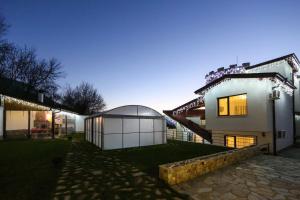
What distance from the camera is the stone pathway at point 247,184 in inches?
196

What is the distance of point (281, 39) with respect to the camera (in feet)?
51.8

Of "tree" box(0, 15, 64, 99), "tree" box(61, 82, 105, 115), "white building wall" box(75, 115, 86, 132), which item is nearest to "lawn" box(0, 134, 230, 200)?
"white building wall" box(75, 115, 86, 132)

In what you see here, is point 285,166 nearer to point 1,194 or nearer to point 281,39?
point 1,194

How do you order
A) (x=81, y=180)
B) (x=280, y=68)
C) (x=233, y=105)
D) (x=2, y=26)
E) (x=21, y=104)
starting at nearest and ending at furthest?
(x=81, y=180) → (x=233, y=105) → (x=280, y=68) → (x=2, y=26) → (x=21, y=104)

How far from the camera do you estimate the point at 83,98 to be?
47.3 meters

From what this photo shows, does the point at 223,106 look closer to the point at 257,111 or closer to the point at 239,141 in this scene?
the point at 257,111

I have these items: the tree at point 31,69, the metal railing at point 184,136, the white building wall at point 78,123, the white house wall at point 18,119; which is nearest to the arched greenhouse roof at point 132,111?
the metal railing at point 184,136

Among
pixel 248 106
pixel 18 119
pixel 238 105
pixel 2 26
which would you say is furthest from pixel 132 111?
pixel 18 119

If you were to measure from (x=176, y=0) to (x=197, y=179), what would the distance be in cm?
1125

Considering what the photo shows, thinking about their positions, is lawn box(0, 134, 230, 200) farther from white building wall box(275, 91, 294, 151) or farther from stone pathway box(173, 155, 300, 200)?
white building wall box(275, 91, 294, 151)

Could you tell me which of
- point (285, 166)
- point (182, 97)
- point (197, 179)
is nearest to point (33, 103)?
point (197, 179)

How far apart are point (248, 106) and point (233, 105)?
49.5 inches

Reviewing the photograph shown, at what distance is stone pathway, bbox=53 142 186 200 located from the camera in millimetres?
5035

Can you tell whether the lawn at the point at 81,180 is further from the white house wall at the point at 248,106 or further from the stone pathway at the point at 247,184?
the white house wall at the point at 248,106
